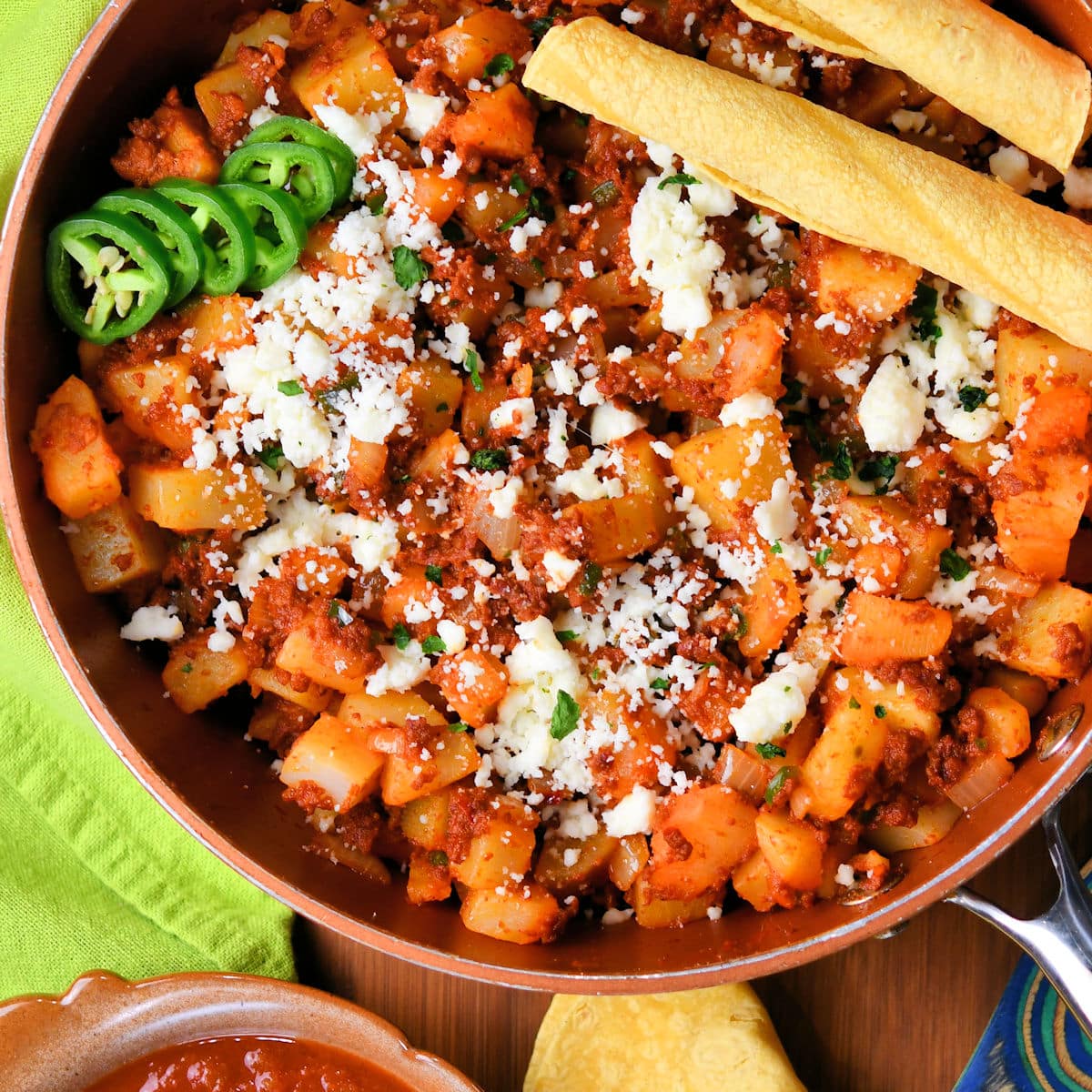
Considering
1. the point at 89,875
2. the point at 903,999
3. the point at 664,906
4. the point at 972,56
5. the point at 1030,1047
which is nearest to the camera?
the point at 972,56

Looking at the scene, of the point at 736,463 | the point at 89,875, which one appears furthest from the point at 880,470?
the point at 89,875

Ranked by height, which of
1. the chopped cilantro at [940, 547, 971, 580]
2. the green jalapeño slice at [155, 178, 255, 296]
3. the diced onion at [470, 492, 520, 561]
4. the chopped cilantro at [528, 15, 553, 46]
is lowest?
the chopped cilantro at [940, 547, 971, 580]

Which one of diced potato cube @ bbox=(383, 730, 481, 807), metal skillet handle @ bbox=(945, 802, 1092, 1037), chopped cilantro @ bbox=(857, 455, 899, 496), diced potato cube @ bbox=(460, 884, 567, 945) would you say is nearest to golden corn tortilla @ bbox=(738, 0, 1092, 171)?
chopped cilantro @ bbox=(857, 455, 899, 496)

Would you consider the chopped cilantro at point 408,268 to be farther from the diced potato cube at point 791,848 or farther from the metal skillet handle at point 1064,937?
the metal skillet handle at point 1064,937

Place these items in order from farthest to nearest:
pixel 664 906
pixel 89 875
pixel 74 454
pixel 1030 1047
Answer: pixel 89 875
pixel 1030 1047
pixel 664 906
pixel 74 454

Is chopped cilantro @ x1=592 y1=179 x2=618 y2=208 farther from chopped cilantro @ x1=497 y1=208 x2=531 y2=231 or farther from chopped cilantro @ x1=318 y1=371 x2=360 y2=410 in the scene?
chopped cilantro @ x1=318 y1=371 x2=360 y2=410

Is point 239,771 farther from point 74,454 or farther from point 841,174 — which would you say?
point 841,174
